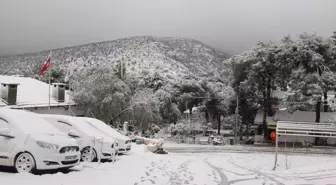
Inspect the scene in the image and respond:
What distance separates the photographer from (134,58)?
4328 inches

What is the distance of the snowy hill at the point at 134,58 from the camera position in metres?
93.2

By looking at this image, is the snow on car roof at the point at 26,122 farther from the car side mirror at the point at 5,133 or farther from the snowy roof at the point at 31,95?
the snowy roof at the point at 31,95

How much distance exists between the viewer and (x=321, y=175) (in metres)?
16.3

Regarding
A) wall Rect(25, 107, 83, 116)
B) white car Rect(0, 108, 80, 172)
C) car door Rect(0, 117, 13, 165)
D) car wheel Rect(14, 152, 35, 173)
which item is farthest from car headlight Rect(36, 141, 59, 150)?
wall Rect(25, 107, 83, 116)

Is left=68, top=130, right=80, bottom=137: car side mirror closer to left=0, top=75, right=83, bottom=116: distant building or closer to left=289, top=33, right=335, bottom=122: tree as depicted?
left=0, top=75, right=83, bottom=116: distant building

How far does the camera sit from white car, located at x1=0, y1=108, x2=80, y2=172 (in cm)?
932

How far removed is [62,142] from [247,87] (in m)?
42.4

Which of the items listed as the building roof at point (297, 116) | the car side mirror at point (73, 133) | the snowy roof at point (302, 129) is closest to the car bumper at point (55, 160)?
the car side mirror at point (73, 133)

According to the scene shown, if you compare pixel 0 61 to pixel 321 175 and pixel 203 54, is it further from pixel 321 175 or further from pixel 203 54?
pixel 321 175

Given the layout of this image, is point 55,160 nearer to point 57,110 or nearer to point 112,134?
point 112,134

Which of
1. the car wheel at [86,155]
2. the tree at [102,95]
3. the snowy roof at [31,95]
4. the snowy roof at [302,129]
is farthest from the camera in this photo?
the tree at [102,95]

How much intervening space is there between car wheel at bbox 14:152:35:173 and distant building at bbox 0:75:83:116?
69.6 feet

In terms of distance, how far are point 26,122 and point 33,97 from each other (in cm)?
2562

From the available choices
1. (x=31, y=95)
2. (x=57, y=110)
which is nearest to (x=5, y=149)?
(x=57, y=110)
